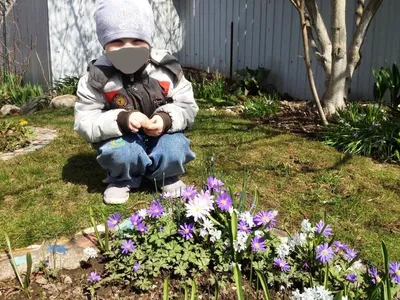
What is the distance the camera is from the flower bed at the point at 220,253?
1.81m

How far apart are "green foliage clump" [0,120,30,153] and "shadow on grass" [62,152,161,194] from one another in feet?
2.30

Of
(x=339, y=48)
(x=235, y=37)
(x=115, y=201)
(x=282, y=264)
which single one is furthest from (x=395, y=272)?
(x=235, y=37)

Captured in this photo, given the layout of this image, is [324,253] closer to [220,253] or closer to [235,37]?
[220,253]

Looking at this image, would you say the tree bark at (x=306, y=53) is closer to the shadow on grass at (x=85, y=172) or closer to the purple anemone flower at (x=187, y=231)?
the shadow on grass at (x=85, y=172)

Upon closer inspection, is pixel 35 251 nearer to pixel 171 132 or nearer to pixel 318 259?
pixel 171 132

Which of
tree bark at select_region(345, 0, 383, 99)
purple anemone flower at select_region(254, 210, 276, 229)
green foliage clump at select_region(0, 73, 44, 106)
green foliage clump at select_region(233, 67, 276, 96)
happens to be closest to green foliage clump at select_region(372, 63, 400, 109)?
tree bark at select_region(345, 0, 383, 99)

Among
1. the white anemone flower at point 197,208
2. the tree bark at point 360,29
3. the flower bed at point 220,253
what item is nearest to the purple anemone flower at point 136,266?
the flower bed at point 220,253

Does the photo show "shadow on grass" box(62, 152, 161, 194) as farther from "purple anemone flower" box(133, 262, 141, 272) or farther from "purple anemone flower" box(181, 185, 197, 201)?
"purple anemone flower" box(133, 262, 141, 272)

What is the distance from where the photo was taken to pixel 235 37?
27.4 ft

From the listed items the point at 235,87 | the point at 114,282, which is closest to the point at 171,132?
the point at 114,282

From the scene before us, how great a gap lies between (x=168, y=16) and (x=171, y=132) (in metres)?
7.64

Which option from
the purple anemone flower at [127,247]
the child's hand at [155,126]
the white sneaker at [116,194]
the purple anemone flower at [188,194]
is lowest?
the white sneaker at [116,194]

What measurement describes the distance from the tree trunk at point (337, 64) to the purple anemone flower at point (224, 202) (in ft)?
10.5

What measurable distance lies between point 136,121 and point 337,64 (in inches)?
115
